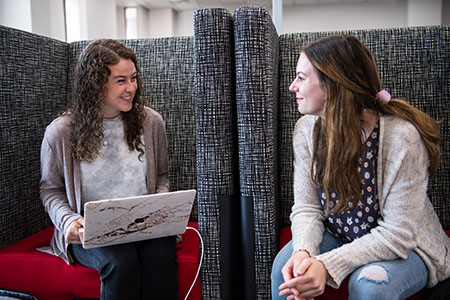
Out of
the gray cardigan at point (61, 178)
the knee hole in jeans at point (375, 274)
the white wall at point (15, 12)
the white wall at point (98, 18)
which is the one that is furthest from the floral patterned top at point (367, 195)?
the white wall at point (98, 18)

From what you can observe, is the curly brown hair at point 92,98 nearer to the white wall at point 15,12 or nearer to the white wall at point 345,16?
the white wall at point 15,12

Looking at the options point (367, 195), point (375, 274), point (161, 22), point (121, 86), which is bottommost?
point (375, 274)

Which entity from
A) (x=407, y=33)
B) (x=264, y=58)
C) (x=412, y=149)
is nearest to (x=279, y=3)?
(x=407, y=33)

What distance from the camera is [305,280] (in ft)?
2.62

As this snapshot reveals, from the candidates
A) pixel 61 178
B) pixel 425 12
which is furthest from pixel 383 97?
pixel 425 12

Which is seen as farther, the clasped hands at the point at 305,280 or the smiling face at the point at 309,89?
the smiling face at the point at 309,89

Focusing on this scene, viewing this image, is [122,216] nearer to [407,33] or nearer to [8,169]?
[8,169]

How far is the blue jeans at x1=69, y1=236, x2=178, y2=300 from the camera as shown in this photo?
0.99 m

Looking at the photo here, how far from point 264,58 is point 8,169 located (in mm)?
813

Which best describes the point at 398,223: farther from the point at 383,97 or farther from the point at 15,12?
the point at 15,12

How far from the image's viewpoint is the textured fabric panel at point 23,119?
3.92ft

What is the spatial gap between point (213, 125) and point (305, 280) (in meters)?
0.44

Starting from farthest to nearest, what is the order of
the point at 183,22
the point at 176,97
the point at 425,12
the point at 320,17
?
1. the point at 183,22
2. the point at 320,17
3. the point at 425,12
4. the point at 176,97

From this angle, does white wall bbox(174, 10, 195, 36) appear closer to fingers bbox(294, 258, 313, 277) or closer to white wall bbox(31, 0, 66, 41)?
white wall bbox(31, 0, 66, 41)
